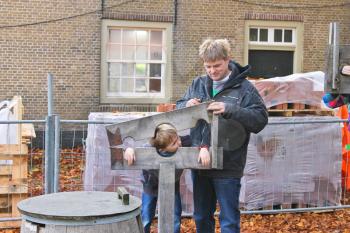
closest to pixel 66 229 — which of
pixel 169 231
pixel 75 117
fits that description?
pixel 169 231

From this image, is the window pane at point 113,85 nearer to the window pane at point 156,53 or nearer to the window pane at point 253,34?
the window pane at point 156,53

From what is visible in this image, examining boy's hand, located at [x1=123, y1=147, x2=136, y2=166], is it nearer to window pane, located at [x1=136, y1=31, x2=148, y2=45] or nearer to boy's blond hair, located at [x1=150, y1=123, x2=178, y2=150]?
boy's blond hair, located at [x1=150, y1=123, x2=178, y2=150]

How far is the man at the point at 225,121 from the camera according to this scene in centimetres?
382

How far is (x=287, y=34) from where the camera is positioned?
1521cm

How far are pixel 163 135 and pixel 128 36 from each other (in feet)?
35.9

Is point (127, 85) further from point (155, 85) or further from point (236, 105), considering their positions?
point (236, 105)

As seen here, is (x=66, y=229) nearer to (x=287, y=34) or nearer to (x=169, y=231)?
(x=169, y=231)

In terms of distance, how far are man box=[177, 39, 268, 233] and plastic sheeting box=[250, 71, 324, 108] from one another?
140 inches

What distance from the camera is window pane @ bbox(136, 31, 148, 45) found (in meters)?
14.3

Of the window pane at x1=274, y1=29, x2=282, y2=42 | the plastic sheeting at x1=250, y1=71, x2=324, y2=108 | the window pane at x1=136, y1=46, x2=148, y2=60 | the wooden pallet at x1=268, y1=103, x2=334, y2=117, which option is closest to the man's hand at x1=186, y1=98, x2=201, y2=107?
the wooden pallet at x1=268, y1=103, x2=334, y2=117

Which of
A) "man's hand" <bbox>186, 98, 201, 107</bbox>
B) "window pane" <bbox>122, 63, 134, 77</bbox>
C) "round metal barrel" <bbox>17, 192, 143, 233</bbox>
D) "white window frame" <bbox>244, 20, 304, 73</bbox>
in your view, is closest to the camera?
"round metal barrel" <bbox>17, 192, 143, 233</bbox>

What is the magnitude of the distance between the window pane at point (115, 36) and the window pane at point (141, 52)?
58cm

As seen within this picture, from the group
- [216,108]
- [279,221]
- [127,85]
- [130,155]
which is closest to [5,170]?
[130,155]

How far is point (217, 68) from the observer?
384cm
